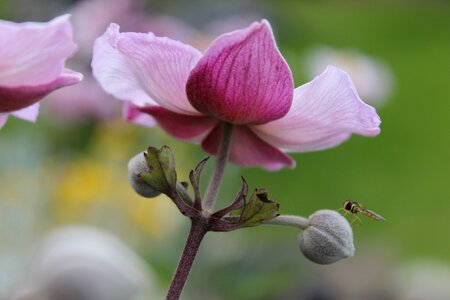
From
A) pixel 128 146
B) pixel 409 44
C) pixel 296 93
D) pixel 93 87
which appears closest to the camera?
pixel 296 93

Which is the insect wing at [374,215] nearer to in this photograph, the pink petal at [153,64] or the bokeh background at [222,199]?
the pink petal at [153,64]

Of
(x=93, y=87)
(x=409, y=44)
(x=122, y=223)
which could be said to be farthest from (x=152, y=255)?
(x=409, y=44)

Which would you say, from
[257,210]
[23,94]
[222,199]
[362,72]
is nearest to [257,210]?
[257,210]

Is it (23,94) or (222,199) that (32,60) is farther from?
(222,199)

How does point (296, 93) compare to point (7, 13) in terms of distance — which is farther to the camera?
point (7, 13)

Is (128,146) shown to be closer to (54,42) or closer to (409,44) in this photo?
(54,42)

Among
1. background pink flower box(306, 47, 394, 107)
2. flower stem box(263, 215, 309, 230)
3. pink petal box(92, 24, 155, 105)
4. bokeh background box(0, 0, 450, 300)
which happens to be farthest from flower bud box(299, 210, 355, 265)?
background pink flower box(306, 47, 394, 107)

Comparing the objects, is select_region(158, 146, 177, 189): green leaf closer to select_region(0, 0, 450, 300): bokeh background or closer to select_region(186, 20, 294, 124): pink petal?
select_region(186, 20, 294, 124): pink petal

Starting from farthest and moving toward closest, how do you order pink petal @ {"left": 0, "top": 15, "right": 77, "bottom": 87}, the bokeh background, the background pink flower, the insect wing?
the background pink flower, the bokeh background, the insect wing, pink petal @ {"left": 0, "top": 15, "right": 77, "bottom": 87}
